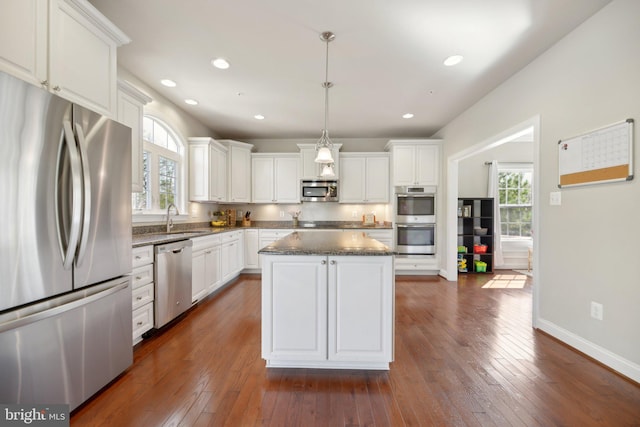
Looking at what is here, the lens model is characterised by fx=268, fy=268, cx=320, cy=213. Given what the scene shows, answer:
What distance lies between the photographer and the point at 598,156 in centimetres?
215

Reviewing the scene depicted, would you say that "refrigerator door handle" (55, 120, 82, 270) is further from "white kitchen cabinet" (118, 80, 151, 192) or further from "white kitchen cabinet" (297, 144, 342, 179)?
"white kitchen cabinet" (297, 144, 342, 179)

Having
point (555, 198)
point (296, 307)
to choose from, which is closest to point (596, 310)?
point (555, 198)

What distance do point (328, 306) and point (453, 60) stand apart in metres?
2.74

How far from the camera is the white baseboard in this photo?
1.90 metres

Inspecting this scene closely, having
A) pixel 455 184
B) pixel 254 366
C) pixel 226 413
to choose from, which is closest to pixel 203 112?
pixel 254 366

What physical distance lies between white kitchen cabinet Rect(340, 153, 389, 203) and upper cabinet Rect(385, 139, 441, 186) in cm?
32

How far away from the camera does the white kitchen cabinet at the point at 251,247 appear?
517 centimetres

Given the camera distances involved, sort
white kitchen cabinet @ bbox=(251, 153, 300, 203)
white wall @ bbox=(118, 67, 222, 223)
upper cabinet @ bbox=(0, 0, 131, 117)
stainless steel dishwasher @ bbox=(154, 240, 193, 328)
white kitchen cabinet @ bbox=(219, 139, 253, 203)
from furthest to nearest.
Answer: white kitchen cabinet @ bbox=(251, 153, 300, 203) < white kitchen cabinet @ bbox=(219, 139, 253, 203) < white wall @ bbox=(118, 67, 222, 223) < stainless steel dishwasher @ bbox=(154, 240, 193, 328) < upper cabinet @ bbox=(0, 0, 131, 117)

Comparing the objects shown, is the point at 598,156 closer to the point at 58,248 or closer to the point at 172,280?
the point at 58,248

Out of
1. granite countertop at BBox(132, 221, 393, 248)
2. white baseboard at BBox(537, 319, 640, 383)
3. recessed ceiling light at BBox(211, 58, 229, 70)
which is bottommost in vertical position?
white baseboard at BBox(537, 319, 640, 383)

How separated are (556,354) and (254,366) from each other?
2.53 m

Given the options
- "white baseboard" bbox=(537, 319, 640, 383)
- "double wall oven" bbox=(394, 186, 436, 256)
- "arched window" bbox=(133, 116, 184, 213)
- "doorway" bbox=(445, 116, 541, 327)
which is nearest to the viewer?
"white baseboard" bbox=(537, 319, 640, 383)

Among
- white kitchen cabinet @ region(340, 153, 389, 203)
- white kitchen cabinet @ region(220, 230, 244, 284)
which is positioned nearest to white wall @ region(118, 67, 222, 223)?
white kitchen cabinet @ region(220, 230, 244, 284)

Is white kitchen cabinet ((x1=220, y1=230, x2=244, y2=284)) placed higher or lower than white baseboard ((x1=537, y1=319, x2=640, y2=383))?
higher
